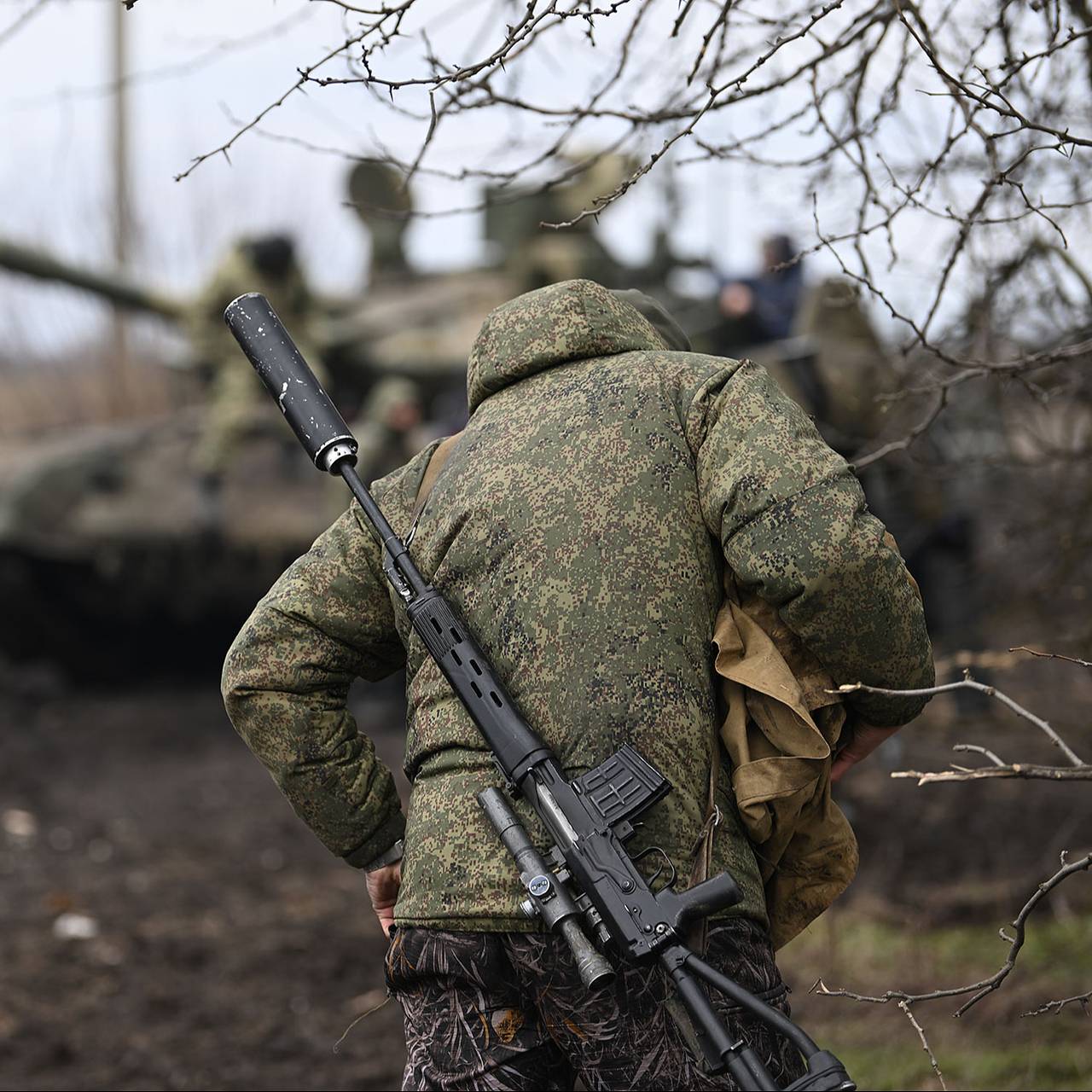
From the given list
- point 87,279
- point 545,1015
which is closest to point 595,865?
point 545,1015

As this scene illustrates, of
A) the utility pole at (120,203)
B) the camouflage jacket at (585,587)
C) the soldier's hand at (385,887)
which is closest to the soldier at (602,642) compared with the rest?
the camouflage jacket at (585,587)

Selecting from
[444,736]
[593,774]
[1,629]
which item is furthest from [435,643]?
[1,629]

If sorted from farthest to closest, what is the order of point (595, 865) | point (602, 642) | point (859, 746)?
point (859, 746)
point (602, 642)
point (595, 865)

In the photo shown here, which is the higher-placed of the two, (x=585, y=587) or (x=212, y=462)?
(x=212, y=462)

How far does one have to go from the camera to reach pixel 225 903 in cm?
679

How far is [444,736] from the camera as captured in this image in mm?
2383

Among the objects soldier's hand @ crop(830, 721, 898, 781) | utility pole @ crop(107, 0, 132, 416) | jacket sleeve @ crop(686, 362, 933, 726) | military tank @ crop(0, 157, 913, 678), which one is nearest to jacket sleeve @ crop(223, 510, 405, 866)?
jacket sleeve @ crop(686, 362, 933, 726)

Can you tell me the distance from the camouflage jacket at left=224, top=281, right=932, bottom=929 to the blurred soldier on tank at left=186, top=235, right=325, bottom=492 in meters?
8.61

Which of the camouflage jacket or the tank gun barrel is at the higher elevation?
the tank gun barrel

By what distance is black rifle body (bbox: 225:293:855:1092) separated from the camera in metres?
2.06

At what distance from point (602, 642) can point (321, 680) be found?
0.54m

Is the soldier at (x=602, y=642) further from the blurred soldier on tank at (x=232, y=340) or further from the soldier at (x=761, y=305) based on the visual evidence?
the blurred soldier on tank at (x=232, y=340)

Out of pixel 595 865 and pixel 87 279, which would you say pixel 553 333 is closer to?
A: pixel 595 865

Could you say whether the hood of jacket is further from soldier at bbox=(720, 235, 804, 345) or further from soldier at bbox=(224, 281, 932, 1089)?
soldier at bbox=(720, 235, 804, 345)
